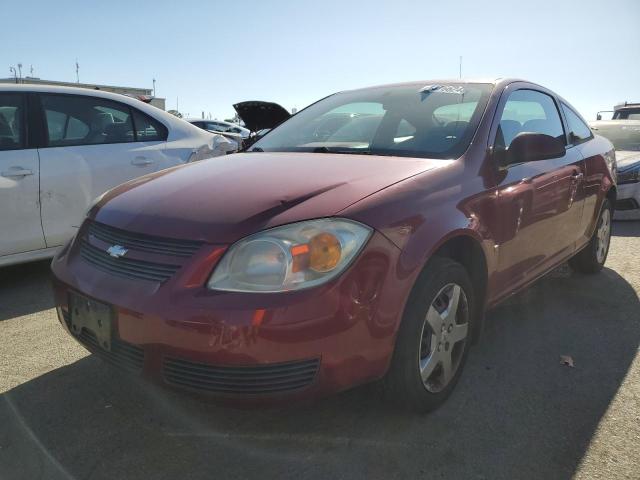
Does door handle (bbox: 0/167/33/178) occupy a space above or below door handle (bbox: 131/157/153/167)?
below

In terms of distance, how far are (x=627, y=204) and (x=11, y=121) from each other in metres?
6.69

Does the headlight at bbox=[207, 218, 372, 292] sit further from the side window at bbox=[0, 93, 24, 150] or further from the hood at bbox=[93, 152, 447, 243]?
the side window at bbox=[0, 93, 24, 150]

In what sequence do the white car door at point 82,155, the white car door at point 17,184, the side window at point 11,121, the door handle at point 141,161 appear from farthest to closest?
the door handle at point 141,161
the white car door at point 82,155
the side window at point 11,121
the white car door at point 17,184

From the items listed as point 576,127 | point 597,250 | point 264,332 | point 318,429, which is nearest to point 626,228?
point 597,250

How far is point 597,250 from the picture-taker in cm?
432

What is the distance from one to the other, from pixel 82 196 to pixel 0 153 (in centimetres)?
60

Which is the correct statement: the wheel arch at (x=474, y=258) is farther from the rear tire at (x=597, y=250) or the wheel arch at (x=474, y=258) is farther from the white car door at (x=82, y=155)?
the white car door at (x=82, y=155)

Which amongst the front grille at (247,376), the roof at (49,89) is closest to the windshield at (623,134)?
the roof at (49,89)

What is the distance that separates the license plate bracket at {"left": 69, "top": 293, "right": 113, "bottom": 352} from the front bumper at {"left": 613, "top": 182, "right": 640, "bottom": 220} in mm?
6563

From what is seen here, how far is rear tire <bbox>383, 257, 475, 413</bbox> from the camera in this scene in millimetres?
2066

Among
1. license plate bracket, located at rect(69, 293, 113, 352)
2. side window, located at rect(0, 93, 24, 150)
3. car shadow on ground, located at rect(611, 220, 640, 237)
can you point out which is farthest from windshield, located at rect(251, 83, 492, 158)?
car shadow on ground, located at rect(611, 220, 640, 237)

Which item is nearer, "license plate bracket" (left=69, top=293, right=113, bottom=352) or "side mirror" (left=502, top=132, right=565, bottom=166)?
"license plate bracket" (left=69, top=293, right=113, bottom=352)

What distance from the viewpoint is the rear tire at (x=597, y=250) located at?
423 centimetres

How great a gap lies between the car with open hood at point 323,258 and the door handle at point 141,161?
1.68m
